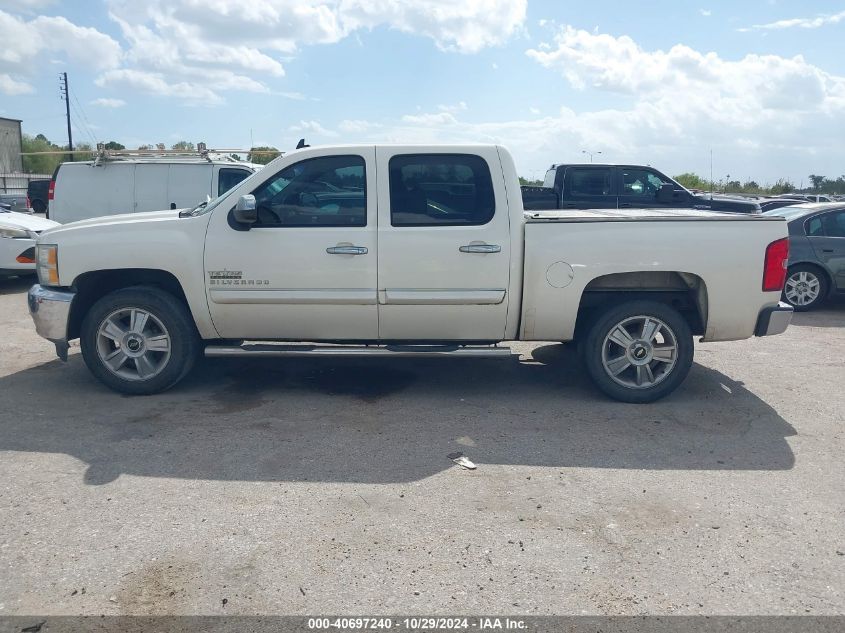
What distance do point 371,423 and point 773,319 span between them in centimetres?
319

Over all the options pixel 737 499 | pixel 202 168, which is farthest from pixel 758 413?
pixel 202 168

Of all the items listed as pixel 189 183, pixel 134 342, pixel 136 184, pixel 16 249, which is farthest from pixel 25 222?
pixel 134 342

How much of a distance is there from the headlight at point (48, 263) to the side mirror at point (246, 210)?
154 cm

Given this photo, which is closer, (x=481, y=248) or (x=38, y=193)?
(x=481, y=248)

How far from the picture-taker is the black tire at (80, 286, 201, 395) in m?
5.90

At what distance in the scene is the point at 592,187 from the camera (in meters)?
13.3

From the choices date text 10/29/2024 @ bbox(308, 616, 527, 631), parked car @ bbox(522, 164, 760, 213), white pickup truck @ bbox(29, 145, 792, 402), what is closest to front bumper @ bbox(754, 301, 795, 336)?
white pickup truck @ bbox(29, 145, 792, 402)

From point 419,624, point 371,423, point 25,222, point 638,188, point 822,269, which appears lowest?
point 419,624

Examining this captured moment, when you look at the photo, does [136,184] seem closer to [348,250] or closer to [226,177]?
[226,177]

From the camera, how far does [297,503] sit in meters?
4.12

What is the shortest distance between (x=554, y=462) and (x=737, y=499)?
108 cm

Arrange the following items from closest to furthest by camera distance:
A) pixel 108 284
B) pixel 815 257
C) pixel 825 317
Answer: pixel 108 284 → pixel 825 317 → pixel 815 257

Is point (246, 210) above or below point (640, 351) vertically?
above

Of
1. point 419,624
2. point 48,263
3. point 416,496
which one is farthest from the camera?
point 48,263
